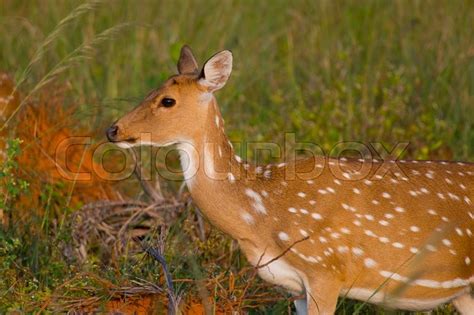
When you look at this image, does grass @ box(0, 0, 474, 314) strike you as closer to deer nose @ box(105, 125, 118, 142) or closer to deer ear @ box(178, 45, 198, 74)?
deer ear @ box(178, 45, 198, 74)

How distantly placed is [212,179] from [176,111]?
1.42 ft

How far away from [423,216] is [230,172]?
113cm

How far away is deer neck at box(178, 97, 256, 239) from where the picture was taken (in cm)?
566

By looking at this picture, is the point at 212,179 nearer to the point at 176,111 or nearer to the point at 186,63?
the point at 176,111

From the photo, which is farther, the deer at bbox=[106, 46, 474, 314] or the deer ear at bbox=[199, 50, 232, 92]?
the deer ear at bbox=[199, 50, 232, 92]

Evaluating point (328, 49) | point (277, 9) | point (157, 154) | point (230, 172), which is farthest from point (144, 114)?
point (277, 9)

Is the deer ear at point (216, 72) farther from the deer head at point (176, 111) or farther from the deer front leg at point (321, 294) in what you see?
the deer front leg at point (321, 294)

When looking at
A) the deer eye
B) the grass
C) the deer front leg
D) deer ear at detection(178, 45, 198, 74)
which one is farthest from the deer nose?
the grass

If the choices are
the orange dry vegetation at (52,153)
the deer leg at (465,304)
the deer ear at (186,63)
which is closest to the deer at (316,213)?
the deer leg at (465,304)

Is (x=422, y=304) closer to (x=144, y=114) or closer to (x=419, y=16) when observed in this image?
(x=144, y=114)

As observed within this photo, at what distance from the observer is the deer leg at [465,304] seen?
6.09 metres

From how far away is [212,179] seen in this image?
5.69 metres

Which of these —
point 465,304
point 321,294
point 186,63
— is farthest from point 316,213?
point 186,63

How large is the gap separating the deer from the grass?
1456 millimetres
